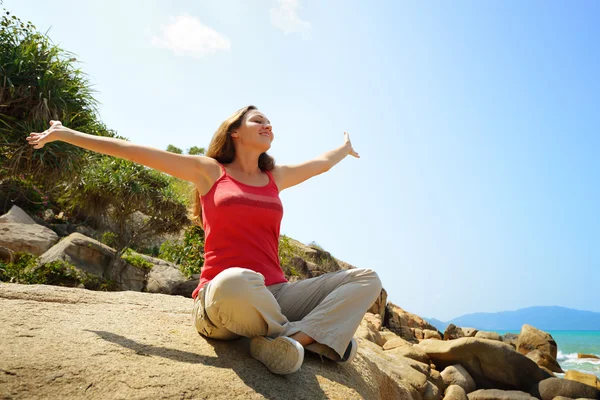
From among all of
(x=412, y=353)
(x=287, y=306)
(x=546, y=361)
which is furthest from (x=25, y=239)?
(x=546, y=361)

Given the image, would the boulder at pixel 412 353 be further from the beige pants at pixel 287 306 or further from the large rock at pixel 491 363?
the beige pants at pixel 287 306

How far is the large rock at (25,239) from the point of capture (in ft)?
37.4

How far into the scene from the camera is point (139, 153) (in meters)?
3.12

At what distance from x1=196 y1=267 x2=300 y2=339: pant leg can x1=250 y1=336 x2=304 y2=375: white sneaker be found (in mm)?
67

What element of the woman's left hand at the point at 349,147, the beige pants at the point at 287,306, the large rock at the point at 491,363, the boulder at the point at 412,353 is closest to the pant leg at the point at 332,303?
the beige pants at the point at 287,306

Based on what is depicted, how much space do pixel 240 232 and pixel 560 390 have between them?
838 centimetres

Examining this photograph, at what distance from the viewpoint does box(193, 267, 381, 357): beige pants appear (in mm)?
2555

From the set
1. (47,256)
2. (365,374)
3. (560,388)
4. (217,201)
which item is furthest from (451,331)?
(217,201)

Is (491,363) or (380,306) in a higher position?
(380,306)

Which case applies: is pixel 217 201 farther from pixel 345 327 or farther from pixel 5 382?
pixel 5 382

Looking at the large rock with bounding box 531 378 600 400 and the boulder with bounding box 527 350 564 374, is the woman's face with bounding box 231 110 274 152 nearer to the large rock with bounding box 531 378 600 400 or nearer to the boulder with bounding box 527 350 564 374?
the large rock with bounding box 531 378 600 400

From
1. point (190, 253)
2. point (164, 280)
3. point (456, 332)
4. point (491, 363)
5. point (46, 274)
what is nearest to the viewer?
point (491, 363)

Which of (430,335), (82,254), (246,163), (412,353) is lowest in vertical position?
(82,254)

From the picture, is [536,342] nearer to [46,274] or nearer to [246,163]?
[46,274]
